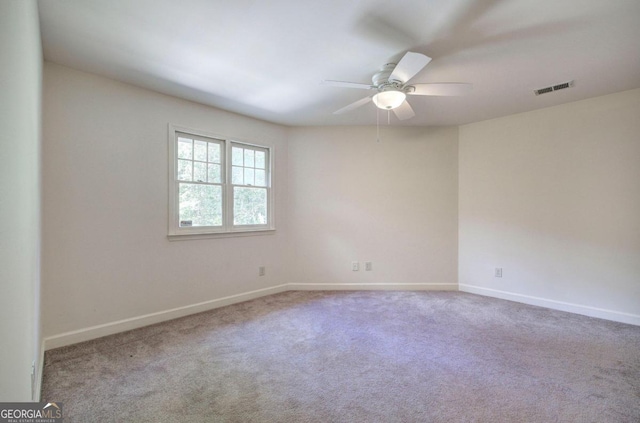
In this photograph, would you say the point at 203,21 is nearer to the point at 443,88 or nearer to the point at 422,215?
the point at 443,88

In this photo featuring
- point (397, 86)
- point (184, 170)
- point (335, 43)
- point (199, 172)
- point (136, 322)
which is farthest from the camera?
point (199, 172)

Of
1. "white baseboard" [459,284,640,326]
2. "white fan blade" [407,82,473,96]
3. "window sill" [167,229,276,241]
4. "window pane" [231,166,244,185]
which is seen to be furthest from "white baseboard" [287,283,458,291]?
"white fan blade" [407,82,473,96]

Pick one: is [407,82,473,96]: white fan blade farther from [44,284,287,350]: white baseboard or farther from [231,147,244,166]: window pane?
[44,284,287,350]: white baseboard

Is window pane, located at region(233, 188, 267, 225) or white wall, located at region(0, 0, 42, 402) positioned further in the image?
window pane, located at region(233, 188, 267, 225)

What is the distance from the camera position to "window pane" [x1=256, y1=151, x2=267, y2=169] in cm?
417

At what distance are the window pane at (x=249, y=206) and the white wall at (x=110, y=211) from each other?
51 cm

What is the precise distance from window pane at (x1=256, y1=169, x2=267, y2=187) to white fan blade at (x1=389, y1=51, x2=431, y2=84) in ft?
7.88

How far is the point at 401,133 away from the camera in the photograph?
4.45m

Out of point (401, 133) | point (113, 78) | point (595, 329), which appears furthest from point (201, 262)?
point (595, 329)

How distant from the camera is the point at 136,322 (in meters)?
2.94

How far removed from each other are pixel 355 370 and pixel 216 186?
8.78 ft

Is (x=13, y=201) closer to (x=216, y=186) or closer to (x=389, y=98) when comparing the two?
(x=389, y=98)

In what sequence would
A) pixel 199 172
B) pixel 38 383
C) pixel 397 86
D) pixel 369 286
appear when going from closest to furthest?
pixel 38 383 → pixel 397 86 → pixel 199 172 → pixel 369 286

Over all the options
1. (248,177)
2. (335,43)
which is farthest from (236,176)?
(335,43)
